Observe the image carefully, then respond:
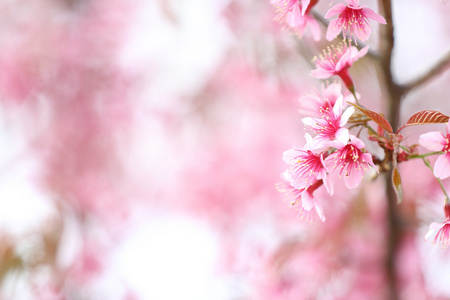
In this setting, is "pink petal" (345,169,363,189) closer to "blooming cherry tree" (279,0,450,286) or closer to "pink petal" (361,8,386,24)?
"blooming cherry tree" (279,0,450,286)

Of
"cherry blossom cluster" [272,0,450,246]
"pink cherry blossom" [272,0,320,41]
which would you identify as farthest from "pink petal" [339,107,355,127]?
"pink cherry blossom" [272,0,320,41]

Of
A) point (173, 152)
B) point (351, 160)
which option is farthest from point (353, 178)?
point (173, 152)

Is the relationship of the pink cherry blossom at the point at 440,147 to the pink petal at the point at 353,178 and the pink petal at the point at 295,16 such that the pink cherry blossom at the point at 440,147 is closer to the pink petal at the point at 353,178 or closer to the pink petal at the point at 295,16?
the pink petal at the point at 353,178

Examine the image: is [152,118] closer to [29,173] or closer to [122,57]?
[122,57]

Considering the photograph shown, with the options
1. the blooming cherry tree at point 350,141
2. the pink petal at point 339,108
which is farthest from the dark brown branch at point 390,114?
the pink petal at point 339,108

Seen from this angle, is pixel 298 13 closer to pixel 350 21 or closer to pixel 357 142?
pixel 350 21

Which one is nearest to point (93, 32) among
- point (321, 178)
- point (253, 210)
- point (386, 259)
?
point (253, 210)

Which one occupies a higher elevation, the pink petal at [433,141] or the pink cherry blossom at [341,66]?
the pink cherry blossom at [341,66]
